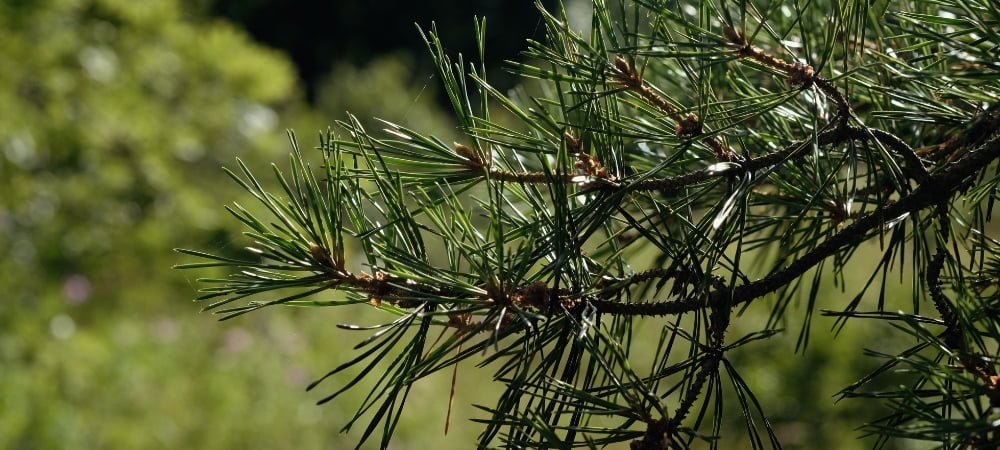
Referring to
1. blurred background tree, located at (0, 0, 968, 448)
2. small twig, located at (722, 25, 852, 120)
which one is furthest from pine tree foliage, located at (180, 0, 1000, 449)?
blurred background tree, located at (0, 0, 968, 448)

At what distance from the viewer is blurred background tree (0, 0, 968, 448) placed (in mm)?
2566

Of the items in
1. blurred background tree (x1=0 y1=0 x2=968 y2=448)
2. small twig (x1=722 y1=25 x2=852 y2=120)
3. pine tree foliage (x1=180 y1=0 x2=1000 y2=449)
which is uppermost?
small twig (x1=722 y1=25 x2=852 y2=120)

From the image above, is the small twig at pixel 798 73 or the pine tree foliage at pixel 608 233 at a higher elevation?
the small twig at pixel 798 73

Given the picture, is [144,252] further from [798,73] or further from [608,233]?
[798,73]

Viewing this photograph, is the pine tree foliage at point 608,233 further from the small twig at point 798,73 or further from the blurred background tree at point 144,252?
the blurred background tree at point 144,252

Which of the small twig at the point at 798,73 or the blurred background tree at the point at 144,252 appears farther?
the blurred background tree at the point at 144,252

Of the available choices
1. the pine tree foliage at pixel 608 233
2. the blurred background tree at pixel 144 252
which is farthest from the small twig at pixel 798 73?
the blurred background tree at pixel 144 252

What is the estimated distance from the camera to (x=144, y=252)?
302 cm

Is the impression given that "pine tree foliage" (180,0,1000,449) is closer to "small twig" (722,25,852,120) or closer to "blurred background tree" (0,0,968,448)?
"small twig" (722,25,852,120)

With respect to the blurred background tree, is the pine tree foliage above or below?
above

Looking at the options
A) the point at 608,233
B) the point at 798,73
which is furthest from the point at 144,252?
the point at 798,73

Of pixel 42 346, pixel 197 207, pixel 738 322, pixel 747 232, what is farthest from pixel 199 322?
pixel 747 232

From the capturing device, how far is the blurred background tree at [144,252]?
2566 mm

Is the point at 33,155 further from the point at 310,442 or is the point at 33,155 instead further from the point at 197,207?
the point at 310,442
